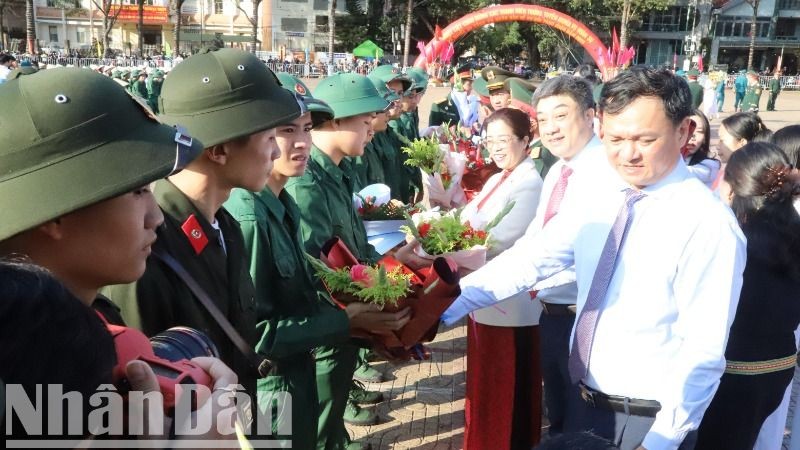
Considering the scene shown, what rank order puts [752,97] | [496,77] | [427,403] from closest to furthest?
[427,403], [496,77], [752,97]

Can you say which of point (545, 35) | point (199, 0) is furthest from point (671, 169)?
point (199, 0)

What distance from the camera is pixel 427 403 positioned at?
4.71 m

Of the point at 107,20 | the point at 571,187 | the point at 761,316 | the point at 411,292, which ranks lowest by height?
the point at 761,316

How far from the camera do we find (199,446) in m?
1.14

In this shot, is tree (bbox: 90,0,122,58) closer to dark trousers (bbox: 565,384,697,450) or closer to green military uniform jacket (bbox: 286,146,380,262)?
green military uniform jacket (bbox: 286,146,380,262)

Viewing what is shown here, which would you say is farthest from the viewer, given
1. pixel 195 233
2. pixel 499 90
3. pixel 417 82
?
pixel 417 82

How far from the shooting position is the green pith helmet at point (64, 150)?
137 cm

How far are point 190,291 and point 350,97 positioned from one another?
194 centimetres

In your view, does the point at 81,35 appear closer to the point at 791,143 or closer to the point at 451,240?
the point at 451,240

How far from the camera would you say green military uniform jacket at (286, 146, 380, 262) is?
3107 millimetres

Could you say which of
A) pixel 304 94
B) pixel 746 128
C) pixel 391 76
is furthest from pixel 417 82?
pixel 304 94

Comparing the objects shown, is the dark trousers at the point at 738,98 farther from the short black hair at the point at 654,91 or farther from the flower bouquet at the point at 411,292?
the flower bouquet at the point at 411,292

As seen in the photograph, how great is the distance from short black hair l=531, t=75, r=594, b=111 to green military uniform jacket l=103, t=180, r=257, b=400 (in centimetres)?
235

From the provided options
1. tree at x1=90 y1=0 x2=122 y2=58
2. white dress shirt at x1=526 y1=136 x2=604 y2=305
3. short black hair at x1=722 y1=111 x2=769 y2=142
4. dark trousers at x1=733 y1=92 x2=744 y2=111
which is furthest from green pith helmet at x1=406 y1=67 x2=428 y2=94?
tree at x1=90 y1=0 x2=122 y2=58
